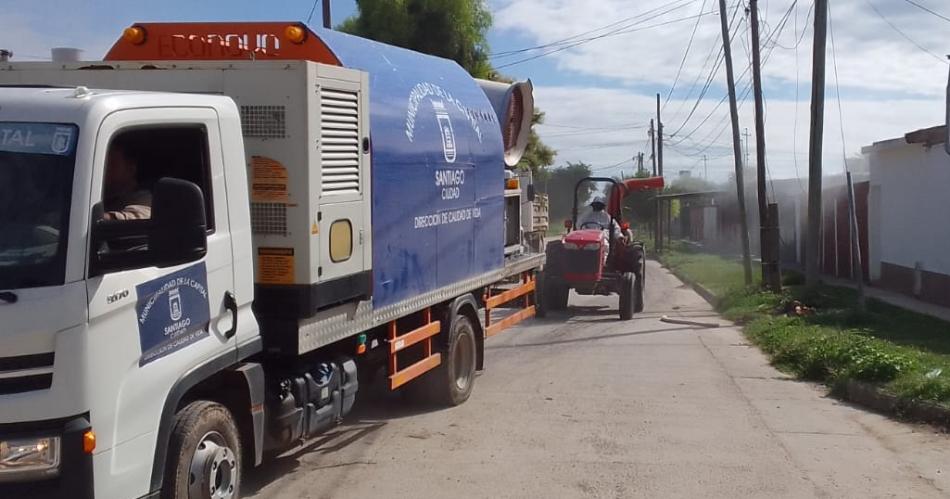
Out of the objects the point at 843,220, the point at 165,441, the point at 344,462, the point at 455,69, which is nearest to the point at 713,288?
the point at 843,220

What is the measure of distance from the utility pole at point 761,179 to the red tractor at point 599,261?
9.30ft

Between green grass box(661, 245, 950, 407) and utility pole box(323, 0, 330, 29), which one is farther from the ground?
utility pole box(323, 0, 330, 29)

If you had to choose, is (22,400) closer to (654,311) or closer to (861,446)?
(861,446)

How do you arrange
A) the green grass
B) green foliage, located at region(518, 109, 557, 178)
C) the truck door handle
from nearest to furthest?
the truck door handle, the green grass, green foliage, located at region(518, 109, 557, 178)

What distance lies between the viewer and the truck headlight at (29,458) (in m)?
4.11

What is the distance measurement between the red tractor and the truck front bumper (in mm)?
14741

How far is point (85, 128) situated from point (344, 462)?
4.00m

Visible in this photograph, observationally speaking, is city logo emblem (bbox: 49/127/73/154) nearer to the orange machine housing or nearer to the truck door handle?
the truck door handle

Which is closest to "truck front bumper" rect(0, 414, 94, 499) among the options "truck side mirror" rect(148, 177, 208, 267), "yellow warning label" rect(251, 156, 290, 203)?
"truck side mirror" rect(148, 177, 208, 267)

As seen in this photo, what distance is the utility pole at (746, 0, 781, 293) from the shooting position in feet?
70.4

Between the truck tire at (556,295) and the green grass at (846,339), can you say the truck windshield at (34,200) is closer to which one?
the green grass at (846,339)

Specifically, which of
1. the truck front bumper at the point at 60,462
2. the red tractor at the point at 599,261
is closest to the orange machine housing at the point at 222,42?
the truck front bumper at the point at 60,462

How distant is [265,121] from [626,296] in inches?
523

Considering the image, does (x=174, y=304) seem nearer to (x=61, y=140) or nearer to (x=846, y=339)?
(x=61, y=140)
